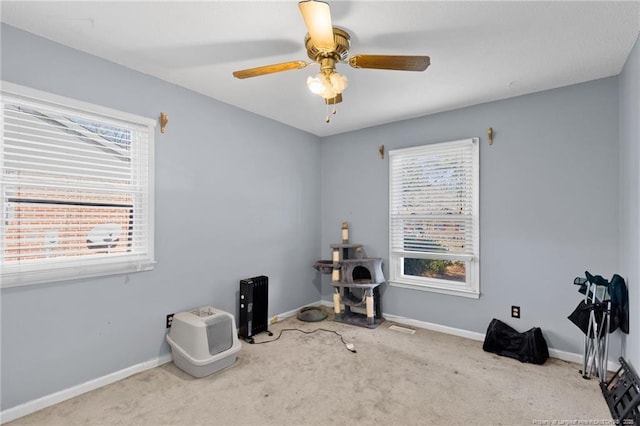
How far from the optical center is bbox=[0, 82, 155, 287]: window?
80.9 inches

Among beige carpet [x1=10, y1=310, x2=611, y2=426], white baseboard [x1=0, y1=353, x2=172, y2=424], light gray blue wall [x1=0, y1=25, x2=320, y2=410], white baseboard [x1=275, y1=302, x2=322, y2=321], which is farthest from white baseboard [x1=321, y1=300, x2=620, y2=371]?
white baseboard [x1=0, y1=353, x2=172, y2=424]

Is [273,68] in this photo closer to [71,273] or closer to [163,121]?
[163,121]

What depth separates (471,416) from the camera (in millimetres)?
2061

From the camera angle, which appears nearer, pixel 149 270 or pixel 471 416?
pixel 471 416

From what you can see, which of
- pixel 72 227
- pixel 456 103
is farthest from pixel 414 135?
pixel 72 227

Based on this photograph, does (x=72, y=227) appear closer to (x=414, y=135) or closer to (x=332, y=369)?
(x=332, y=369)

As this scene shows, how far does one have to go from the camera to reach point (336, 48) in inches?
79.1

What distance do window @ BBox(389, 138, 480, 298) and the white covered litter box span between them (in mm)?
2143

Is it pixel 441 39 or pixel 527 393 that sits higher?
pixel 441 39

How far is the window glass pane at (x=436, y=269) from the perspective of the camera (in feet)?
11.6

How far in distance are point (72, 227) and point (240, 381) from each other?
68.3 inches

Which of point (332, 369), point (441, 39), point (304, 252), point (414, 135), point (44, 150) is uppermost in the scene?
point (441, 39)

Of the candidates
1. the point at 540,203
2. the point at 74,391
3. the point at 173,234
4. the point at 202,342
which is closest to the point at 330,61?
the point at 173,234

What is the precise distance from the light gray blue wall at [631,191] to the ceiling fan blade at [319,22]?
2104 mm
